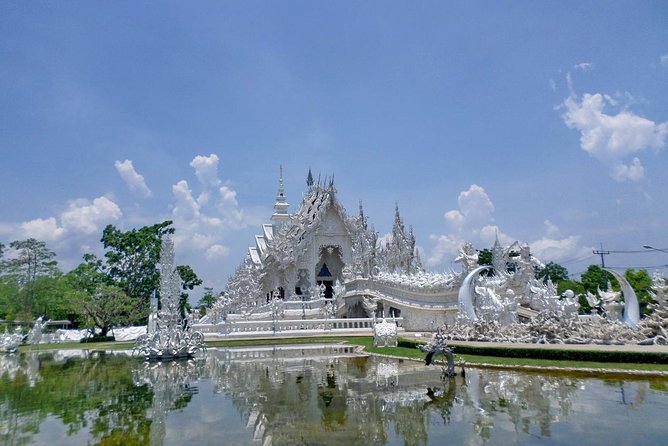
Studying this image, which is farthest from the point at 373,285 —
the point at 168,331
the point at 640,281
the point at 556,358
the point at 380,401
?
the point at 640,281

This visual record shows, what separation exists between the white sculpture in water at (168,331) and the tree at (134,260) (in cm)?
1962

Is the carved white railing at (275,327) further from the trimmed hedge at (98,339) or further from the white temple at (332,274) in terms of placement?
the trimmed hedge at (98,339)

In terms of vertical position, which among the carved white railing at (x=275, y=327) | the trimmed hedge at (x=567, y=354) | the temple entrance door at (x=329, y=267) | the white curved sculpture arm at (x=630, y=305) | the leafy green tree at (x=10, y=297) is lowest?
the trimmed hedge at (x=567, y=354)

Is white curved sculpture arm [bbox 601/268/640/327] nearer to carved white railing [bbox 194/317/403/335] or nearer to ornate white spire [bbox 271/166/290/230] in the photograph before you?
carved white railing [bbox 194/317/403/335]

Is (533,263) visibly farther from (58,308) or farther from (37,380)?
(58,308)

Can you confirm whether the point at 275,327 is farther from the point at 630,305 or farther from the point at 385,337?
the point at 630,305

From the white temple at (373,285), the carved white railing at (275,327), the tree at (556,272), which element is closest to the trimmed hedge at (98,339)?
the white temple at (373,285)

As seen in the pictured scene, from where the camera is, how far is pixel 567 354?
12.2 m

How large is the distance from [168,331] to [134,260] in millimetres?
22849

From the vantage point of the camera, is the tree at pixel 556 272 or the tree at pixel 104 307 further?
the tree at pixel 556 272

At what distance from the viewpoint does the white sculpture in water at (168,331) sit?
659 inches

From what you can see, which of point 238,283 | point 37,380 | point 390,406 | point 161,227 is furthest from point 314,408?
point 161,227

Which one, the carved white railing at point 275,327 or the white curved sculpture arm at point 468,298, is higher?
the white curved sculpture arm at point 468,298

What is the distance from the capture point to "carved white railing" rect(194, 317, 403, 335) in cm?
2428
